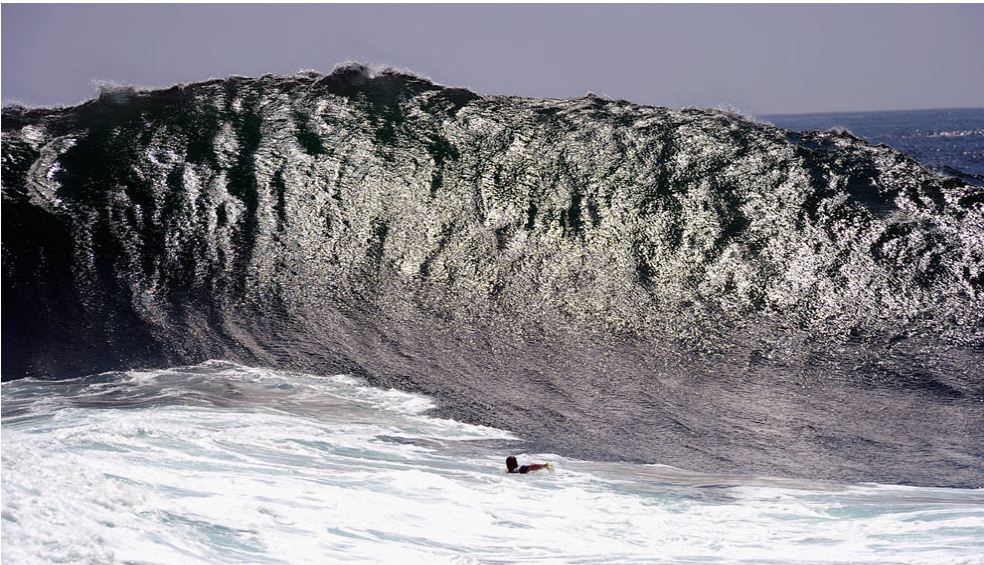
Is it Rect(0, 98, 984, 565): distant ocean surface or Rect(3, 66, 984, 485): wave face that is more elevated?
Rect(3, 66, 984, 485): wave face

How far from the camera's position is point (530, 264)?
12.3 metres

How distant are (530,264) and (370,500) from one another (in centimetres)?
552

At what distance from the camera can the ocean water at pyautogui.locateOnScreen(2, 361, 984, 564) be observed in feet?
21.4

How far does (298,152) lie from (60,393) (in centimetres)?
645

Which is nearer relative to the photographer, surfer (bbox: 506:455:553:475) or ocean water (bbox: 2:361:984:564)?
ocean water (bbox: 2:361:984:564)

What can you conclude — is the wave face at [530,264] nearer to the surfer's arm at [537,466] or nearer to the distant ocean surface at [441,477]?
the distant ocean surface at [441,477]

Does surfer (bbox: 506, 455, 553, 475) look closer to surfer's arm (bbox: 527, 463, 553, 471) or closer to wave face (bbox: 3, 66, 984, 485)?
surfer's arm (bbox: 527, 463, 553, 471)

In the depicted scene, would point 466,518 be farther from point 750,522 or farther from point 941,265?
Result: point 941,265

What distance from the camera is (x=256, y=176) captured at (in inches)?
555

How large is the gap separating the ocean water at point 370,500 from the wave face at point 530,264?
0.63m

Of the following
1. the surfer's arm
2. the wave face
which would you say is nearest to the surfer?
the surfer's arm

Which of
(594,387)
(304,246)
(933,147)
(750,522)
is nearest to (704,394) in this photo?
(594,387)

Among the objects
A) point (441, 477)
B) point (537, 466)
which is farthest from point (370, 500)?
point (537, 466)

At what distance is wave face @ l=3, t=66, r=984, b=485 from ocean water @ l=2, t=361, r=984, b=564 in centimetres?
63
